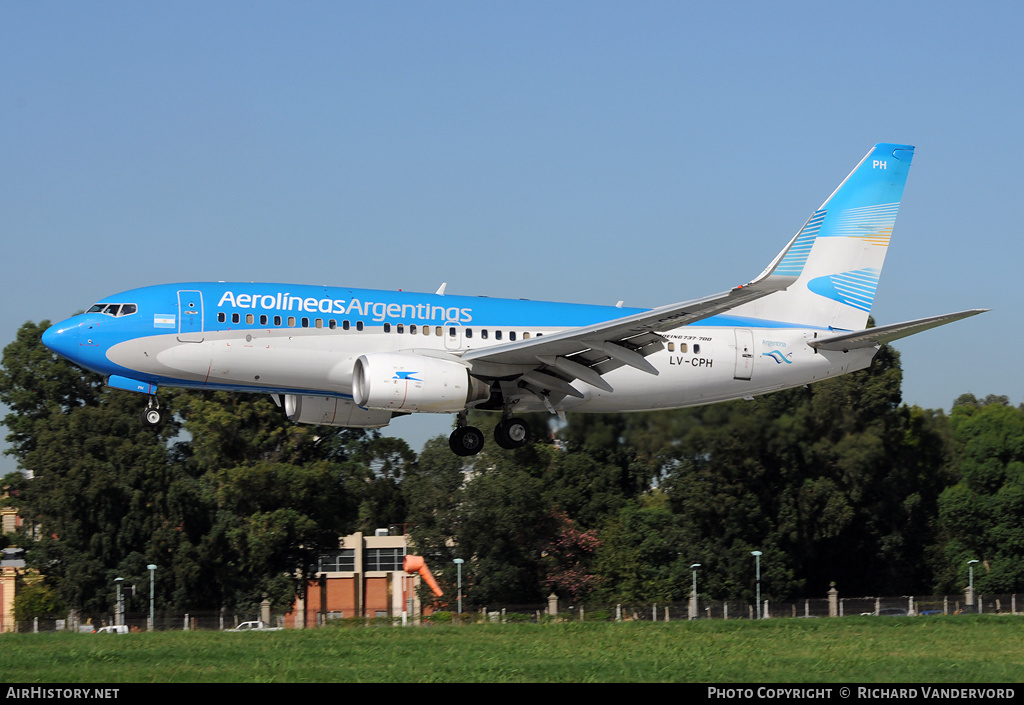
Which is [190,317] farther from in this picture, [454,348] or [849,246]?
[849,246]

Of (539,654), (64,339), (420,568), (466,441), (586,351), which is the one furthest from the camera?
(420,568)

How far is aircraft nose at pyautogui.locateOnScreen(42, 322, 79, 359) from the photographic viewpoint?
98.1 ft

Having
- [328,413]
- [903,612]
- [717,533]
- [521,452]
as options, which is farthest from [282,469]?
[328,413]

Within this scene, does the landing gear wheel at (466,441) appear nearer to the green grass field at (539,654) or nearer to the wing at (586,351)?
the wing at (586,351)

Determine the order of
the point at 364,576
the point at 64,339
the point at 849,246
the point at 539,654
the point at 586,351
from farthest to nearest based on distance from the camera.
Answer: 1. the point at 364,576
2. the point at 849,246
3. the point at 586,351
4. the point at 539,654
5. the point at 64,339

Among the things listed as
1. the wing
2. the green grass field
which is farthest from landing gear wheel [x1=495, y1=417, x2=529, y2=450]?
the green grass field

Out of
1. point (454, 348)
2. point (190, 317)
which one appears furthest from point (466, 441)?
point (190, 317)

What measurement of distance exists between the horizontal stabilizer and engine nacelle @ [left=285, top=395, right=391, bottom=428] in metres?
12.5

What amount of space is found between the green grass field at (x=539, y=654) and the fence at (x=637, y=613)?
417 inches

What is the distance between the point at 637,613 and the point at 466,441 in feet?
73.6

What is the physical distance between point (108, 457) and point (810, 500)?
123 feet

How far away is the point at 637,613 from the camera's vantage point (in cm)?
5303

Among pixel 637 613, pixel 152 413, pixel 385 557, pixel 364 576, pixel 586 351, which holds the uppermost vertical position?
pixel 586 351

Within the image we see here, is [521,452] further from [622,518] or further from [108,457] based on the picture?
[108,457]
